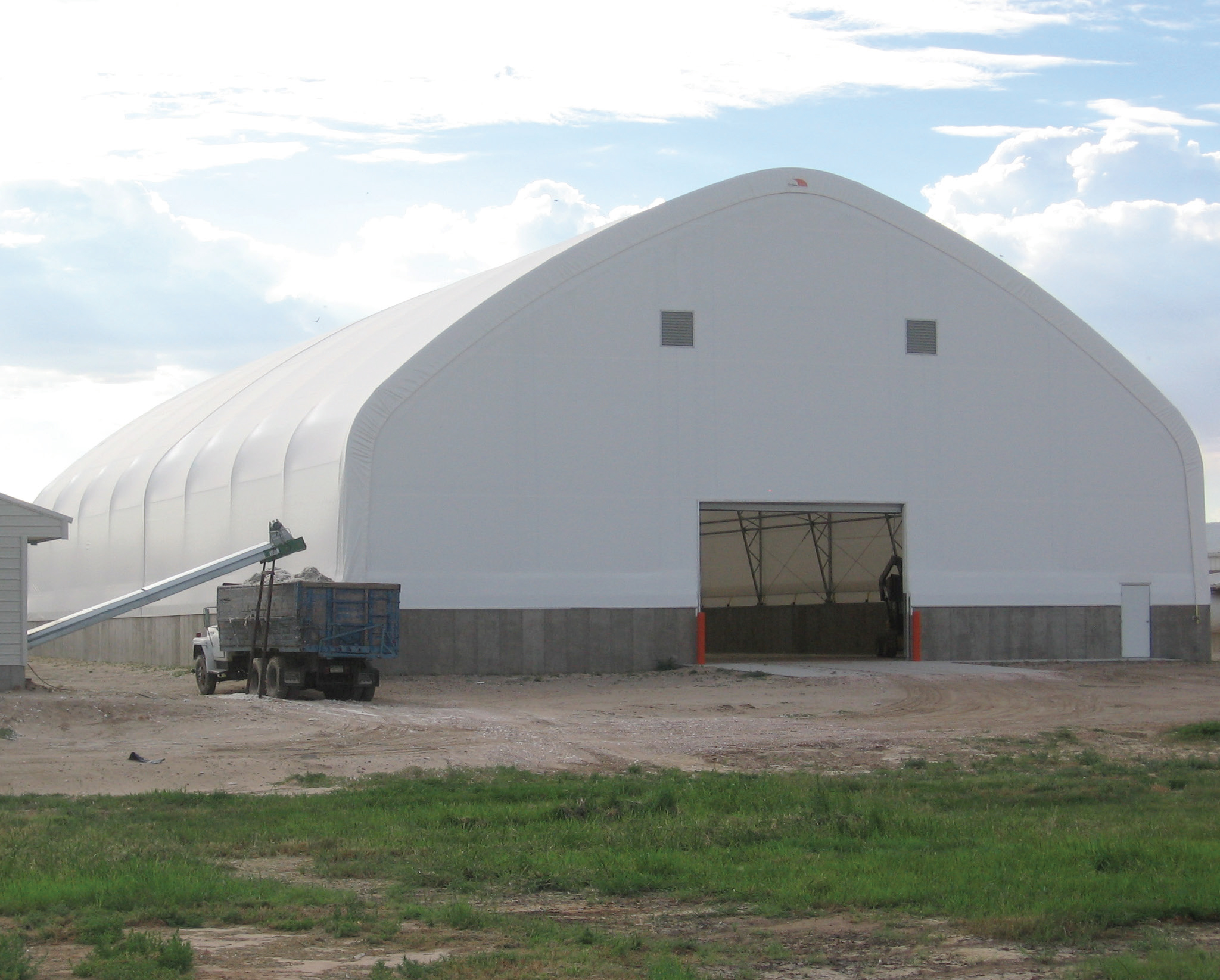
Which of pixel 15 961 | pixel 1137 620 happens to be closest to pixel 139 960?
pixel 15 961

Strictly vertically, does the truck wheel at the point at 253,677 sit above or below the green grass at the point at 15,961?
above

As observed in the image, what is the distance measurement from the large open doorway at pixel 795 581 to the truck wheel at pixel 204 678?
787 inches

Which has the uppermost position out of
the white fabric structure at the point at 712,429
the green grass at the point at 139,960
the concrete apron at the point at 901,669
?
the white fabric structure at the point at 712,429

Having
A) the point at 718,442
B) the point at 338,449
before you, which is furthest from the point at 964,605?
the point at 338,449

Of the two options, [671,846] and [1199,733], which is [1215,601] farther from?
[671,846]

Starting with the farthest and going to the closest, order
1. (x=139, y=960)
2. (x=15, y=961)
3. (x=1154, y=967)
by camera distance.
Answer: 1. (x=139, y=960)
2. (x=15, y=961)
3. (x=1154, y=967)

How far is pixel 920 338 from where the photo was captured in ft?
123

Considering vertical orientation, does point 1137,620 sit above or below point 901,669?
above

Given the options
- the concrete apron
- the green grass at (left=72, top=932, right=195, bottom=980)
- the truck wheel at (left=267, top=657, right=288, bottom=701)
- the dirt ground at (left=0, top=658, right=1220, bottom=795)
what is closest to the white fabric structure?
the concrete apron

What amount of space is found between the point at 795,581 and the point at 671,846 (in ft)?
143

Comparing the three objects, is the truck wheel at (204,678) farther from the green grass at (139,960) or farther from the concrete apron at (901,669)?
the green grass at (139,960)

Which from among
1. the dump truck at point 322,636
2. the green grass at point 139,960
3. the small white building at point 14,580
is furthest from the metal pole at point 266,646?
the green grass at point 139,960

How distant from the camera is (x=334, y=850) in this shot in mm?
11289

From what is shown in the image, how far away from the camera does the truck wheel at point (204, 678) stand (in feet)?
98.2
